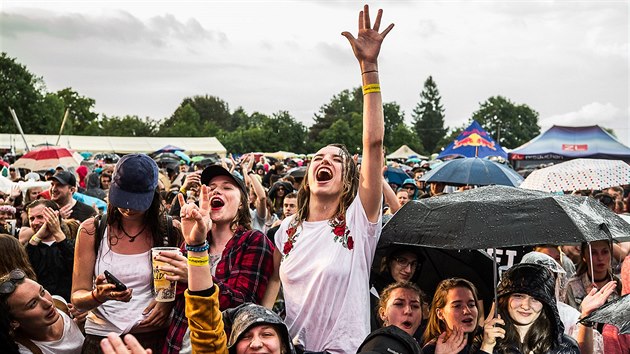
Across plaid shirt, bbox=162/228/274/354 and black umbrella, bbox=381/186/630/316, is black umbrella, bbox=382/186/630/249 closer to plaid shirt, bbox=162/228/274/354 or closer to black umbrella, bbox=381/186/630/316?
black umbrella, bbox=381/186/630/316

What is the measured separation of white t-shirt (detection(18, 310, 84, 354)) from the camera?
3.30 metres

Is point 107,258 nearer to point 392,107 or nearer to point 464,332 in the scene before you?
point 464,332

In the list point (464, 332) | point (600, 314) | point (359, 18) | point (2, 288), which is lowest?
point (464, 332)

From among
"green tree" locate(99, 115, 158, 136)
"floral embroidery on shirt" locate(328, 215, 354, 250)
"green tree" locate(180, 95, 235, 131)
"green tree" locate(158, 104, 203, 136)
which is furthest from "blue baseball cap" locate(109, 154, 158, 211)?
"green tree" locate(180, 95, 235, 131)

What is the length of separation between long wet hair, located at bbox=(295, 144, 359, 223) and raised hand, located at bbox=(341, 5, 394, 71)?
52 centimetres

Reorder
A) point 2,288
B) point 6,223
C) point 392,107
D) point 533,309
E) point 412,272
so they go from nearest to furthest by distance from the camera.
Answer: point 2,288
point 533,309
point 412,272
point 6,223
point 392,107

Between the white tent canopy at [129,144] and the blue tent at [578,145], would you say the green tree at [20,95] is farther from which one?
the blue tent at [578,145]

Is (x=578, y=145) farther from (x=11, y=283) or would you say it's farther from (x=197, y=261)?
(x=11, y=283)

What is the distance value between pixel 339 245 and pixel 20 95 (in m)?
77.8

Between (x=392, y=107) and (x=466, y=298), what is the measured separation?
10511 cm

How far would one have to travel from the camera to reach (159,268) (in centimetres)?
322

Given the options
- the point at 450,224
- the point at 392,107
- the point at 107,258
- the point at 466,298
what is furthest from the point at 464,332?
the point at 392,107

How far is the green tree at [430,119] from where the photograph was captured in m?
110

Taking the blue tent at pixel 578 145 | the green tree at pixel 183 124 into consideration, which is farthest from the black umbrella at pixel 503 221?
the green tree at pixel 183 124
